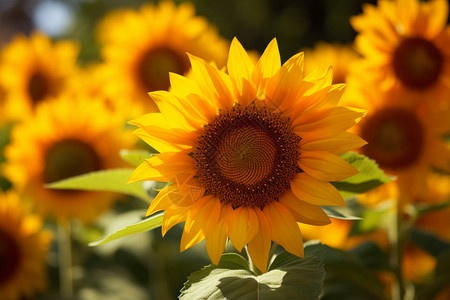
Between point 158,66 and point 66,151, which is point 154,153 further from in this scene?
point 158,66

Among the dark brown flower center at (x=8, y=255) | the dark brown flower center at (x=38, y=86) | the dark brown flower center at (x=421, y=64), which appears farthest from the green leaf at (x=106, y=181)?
the dark brown flower center at (x=38, y=86)

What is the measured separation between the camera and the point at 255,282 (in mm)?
834

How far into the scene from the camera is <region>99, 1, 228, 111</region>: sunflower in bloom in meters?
2.23

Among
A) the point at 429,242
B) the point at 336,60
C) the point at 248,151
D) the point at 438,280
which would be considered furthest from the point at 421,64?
the point at 336,60

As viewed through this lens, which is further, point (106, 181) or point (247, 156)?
point (106, 181)

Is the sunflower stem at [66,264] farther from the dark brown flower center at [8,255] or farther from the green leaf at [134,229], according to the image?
the green leaf at [134,229]

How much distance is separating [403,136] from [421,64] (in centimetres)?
22

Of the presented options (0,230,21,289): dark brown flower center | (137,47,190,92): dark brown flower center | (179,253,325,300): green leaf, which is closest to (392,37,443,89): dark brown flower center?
(179,253,325,300): green leaf

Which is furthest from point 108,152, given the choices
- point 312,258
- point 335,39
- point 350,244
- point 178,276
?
point 335,39

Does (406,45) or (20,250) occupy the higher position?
(406,45)

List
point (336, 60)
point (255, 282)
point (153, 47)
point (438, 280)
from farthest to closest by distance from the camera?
point (336, 60), point (153, 47), point (438, 280), point (255, 282)

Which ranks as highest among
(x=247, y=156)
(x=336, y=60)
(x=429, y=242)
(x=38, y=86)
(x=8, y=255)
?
(x=247, y=156)

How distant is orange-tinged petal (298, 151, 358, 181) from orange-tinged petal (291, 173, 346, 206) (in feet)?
0.04

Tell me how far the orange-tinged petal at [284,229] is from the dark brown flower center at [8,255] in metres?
1.12
